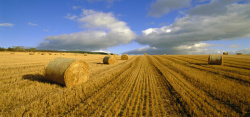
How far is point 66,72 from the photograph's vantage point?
21.0ft

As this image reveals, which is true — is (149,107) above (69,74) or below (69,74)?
below

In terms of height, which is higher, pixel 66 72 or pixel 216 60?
pixel 216 60

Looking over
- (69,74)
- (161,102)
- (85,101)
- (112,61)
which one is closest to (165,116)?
(161,102)

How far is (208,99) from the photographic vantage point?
4754mm

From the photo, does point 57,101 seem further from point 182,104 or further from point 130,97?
point 182,104

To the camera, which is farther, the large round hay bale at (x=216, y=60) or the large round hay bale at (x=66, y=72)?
the large round hay bale at (x=216, y=60)

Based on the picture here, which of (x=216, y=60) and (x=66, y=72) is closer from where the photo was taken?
(x=66, y=72)

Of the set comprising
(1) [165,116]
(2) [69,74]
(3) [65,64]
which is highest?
(3) [65,64]

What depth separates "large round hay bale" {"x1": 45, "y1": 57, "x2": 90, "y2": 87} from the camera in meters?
6.39

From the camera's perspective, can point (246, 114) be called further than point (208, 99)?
No

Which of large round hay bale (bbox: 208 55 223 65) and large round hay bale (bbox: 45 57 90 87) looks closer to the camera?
large round hay bale (bbox: 45 57 90 87)

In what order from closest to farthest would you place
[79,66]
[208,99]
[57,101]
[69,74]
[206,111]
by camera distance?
[206,111], [57,101], [208,99], [69,74], [79,66]

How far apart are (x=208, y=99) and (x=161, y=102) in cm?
181

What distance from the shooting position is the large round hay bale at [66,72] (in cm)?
639
